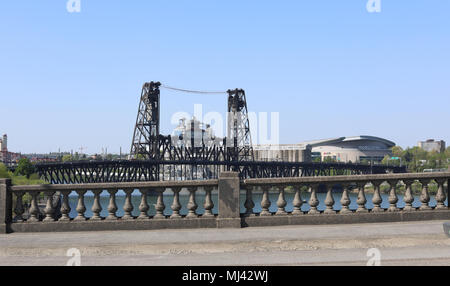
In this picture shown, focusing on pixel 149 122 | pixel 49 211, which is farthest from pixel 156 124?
pixel 49 211

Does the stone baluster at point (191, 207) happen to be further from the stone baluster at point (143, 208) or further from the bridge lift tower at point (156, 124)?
the bridge lift tower at point (156, 124)

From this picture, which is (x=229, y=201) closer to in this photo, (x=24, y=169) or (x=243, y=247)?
(x=243, y=247)

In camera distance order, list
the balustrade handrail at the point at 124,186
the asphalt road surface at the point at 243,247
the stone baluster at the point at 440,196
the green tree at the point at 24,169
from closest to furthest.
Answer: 1. the asphalt road surface at the point at 243,247
2. the balustrade handrail at the point at 124,186
3. the stone baluster at the point at 440,196
4. the green tree at the point at 24,169

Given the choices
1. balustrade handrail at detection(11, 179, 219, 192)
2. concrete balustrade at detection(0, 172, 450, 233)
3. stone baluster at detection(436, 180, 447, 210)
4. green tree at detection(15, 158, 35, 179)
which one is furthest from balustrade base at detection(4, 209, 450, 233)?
green tree at detection(15, 158, 35, 179)

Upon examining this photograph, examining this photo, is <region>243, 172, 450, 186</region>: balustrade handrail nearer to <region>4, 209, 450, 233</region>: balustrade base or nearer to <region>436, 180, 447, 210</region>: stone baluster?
<region>436, 180, 447, 210</region>: stone baluster

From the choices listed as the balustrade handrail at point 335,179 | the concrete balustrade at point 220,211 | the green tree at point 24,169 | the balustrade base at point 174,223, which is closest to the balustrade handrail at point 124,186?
the concrete balustrade at point 220,211

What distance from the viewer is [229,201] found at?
1048cm

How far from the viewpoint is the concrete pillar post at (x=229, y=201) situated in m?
10.4

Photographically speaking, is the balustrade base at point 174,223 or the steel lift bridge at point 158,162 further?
the steel lift bridge at point 158,162

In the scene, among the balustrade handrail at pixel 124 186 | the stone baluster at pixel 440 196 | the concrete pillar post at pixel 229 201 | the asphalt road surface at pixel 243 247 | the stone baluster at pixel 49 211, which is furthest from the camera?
the stone baluster at pixel 440 196

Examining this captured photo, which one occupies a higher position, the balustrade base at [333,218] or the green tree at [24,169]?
the balustrade base at [333,218]

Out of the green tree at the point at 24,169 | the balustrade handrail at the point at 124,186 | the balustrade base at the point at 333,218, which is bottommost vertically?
the green tree at the point at 24,169
